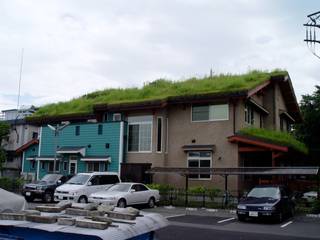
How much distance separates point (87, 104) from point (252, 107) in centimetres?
1428

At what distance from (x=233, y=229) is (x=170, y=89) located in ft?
62.0

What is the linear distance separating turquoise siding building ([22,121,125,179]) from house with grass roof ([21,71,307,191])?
0.08 m

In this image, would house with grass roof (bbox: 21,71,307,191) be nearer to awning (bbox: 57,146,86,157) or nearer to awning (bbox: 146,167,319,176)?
awning (bbox: 57,146,86,157)

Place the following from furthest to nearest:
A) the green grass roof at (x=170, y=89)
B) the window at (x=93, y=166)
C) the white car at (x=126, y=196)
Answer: the window at (x=93, y=166), the green grass roof at (x=170, y=89), the white car at (x=126, y=196)

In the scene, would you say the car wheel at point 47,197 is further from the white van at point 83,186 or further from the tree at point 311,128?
the tree at point 311,128

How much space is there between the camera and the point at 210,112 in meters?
29.2

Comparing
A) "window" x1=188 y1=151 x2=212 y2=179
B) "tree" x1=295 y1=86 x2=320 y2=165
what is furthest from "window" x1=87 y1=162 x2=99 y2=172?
"tree" x1=295 y1=86 x2=320 y2=165

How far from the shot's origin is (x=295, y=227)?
54.8ft

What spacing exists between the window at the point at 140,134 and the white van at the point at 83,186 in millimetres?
5595

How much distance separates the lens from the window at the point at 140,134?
102 ft

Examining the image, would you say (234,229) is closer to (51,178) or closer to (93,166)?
(51,178)

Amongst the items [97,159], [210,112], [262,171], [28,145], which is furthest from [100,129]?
[262,171]

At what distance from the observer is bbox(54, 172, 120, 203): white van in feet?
75.8

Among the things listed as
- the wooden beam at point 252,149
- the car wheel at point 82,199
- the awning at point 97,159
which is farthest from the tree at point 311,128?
the car wheel at point 82,199
